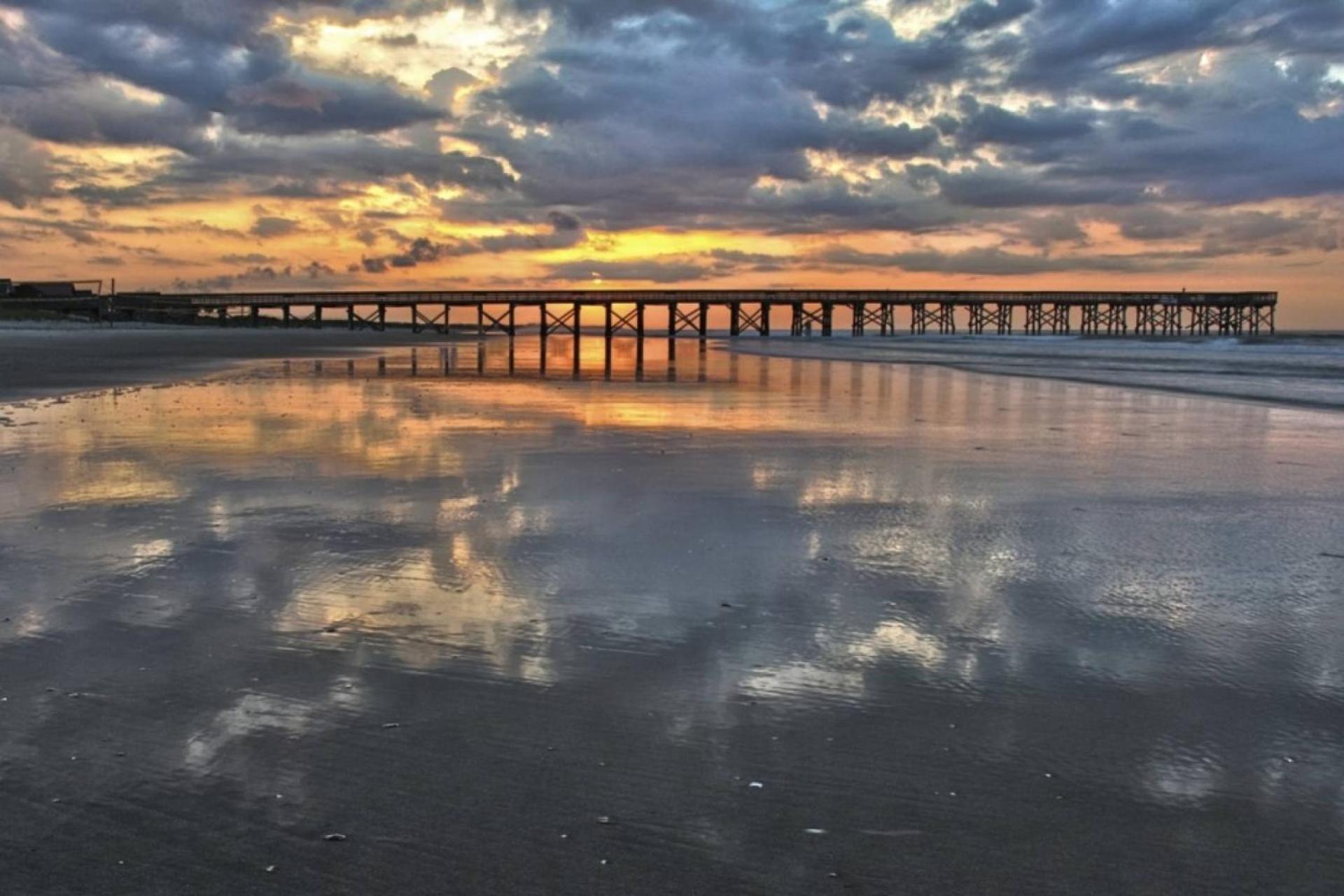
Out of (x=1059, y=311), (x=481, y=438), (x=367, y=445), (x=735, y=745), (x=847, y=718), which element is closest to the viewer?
(x=735, y=745)

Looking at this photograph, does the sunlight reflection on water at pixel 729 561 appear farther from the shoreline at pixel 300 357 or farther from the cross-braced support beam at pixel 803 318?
the cross-braced support beam at pixel 803 318

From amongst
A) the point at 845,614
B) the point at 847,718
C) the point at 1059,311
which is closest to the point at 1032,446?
the point at 845,614

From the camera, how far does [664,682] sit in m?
3.81

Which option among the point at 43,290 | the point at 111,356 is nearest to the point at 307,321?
the point at 43,290

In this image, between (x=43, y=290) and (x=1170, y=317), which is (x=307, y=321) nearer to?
(x=43, y=290)

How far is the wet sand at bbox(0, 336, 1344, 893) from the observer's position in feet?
8.50

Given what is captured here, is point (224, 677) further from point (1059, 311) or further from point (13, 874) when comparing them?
point (1059, 311)

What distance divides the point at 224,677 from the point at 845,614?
2.75 metres

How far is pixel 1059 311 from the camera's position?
103250 millimetres

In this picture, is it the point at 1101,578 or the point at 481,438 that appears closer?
the point at 1101,578

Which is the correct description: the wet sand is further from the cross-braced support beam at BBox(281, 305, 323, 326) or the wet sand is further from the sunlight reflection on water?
the cross-braced support beam at BBox(281, 305, 323, 326)

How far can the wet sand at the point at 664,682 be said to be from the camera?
2590 mm

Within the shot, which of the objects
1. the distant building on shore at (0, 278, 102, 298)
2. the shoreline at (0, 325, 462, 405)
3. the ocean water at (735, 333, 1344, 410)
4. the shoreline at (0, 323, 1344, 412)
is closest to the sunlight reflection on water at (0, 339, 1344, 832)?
the shoreline at (0, 325, 462, 405)

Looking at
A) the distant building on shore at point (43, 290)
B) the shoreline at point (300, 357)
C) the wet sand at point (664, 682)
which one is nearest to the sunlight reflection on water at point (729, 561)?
the wet sand at point (664, 682)
